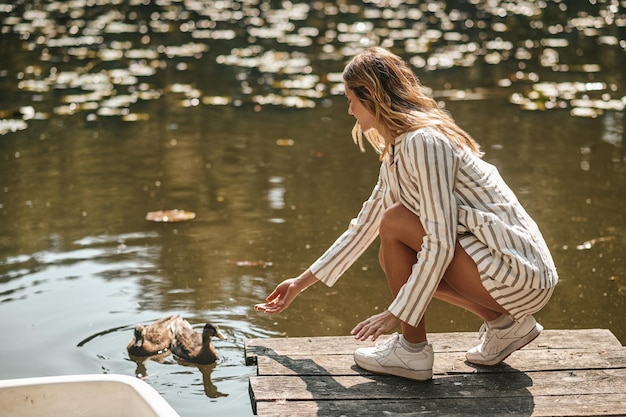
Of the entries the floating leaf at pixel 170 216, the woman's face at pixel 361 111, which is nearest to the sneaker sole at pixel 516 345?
the woman's face at pixel 361 111

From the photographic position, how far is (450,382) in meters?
3.35

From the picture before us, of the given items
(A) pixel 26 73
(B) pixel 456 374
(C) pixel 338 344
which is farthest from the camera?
(A) pixel 26 73

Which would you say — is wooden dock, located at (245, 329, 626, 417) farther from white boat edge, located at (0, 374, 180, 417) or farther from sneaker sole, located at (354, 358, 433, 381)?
white boat edge, located at (0, 374, 180, 417)

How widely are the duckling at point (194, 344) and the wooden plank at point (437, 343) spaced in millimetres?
393

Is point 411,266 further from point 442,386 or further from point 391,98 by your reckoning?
point 391,98

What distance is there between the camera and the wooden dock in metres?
3.14

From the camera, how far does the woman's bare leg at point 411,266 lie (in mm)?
3270

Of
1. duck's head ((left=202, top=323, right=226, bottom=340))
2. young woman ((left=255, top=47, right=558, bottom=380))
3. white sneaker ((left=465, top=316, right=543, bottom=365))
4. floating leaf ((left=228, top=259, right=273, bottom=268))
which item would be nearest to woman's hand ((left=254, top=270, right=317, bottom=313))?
young woman ((left=255, top=47, right=558, bottom=380))

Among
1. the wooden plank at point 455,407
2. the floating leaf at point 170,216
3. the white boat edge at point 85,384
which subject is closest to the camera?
the white boat edge at point 85,384

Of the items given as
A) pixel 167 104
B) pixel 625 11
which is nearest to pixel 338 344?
pixel 167 104

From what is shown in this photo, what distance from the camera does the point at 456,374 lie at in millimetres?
3416

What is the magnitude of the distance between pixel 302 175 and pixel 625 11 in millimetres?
10278

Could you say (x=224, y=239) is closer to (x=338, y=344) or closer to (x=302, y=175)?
(x=302, y=175)

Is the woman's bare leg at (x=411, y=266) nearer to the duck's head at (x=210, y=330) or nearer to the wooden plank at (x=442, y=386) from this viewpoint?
the wooden plank at (x=442, y=386)
